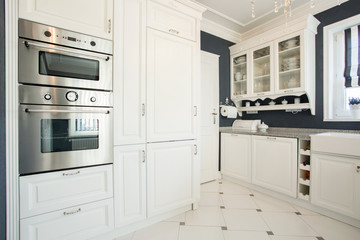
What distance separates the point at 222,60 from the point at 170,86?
186 cm

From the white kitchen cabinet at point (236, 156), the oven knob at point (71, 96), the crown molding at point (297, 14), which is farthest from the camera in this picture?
the white kitchen cabinet at point (236, 156)

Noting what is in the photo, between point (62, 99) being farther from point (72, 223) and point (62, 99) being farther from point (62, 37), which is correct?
point (72, 223)

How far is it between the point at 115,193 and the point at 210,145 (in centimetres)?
192

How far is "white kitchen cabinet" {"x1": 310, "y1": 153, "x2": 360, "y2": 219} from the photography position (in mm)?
1694

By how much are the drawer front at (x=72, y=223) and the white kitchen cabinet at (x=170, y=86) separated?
2.52 ft

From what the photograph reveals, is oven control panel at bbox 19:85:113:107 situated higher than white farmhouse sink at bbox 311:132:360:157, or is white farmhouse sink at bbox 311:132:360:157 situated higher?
oven control panel at bbox 19:85:113:107

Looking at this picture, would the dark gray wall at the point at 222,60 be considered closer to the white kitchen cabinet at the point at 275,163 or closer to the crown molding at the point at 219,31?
the crown molding at the point at 219,31

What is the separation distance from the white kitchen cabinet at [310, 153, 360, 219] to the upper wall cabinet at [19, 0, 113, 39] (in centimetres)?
263

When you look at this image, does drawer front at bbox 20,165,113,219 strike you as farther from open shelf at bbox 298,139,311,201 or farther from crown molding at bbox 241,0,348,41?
crown molding at bbox 241,0,348,41

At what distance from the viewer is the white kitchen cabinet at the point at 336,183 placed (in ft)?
5.56

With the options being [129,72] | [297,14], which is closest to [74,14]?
[129,72]

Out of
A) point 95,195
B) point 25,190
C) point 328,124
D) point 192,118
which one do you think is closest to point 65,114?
point 25,190

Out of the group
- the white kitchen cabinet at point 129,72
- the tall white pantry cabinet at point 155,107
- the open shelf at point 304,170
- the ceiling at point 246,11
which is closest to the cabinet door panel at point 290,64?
the ceiling at point 246,11

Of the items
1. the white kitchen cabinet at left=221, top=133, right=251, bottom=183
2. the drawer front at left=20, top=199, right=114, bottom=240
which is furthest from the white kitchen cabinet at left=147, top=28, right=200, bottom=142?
the white kitchen cabinet at left=221, top=133, right=251, bottom=183
